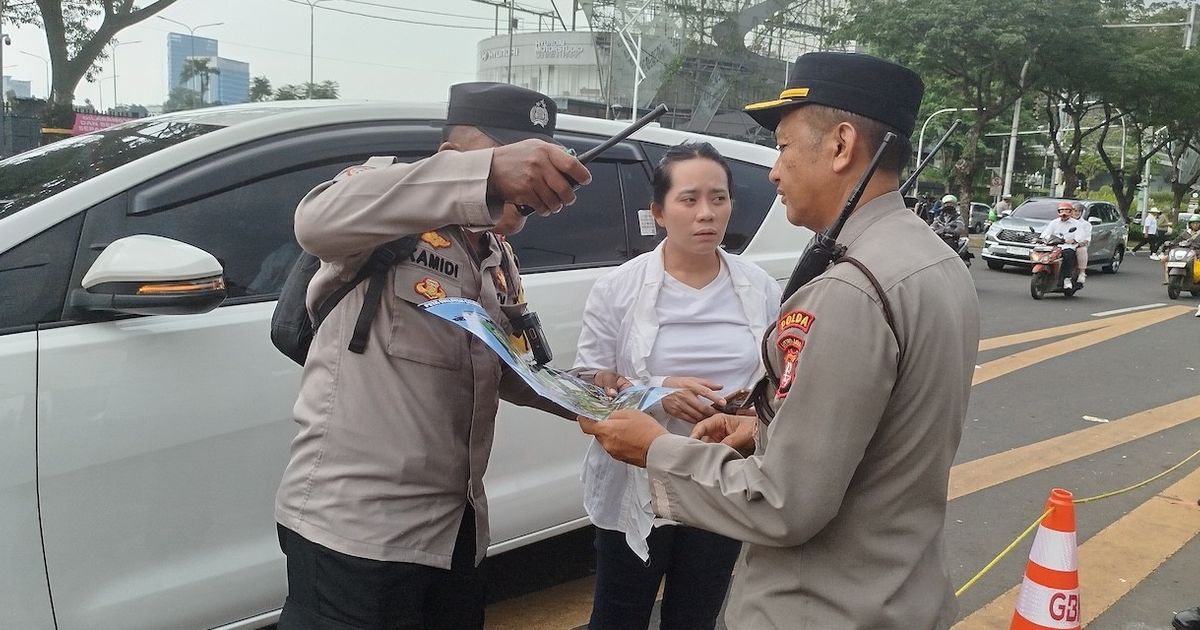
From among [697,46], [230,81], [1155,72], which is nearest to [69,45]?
[230,81]

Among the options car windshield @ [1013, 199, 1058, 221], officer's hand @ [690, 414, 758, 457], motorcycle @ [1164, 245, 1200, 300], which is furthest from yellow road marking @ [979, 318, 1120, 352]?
officer's hand @ [690, 414, 758, 457]

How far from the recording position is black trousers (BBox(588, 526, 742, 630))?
94.7 inches

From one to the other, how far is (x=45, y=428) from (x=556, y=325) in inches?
57.1

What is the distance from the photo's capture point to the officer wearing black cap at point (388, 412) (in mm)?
1638

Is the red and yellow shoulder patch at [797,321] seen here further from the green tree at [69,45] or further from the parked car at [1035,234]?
the parked car at [1035,234]

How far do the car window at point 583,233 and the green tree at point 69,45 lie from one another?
1207cm

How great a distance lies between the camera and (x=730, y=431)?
1.92 m

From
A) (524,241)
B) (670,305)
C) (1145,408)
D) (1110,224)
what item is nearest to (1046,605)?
(670,305)

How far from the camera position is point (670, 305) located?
254 centimetres

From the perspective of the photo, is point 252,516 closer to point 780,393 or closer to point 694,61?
point 780,393

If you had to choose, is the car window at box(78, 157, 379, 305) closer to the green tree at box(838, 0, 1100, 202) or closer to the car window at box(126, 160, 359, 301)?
the car window at box(126, 160, 359, 301)

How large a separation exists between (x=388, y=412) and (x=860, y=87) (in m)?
0.98

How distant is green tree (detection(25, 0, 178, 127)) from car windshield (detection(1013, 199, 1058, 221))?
1592cm

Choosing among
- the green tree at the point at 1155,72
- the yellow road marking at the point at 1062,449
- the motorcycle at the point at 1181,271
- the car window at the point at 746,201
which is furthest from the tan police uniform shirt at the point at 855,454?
the green tree at the point at 1155,72
